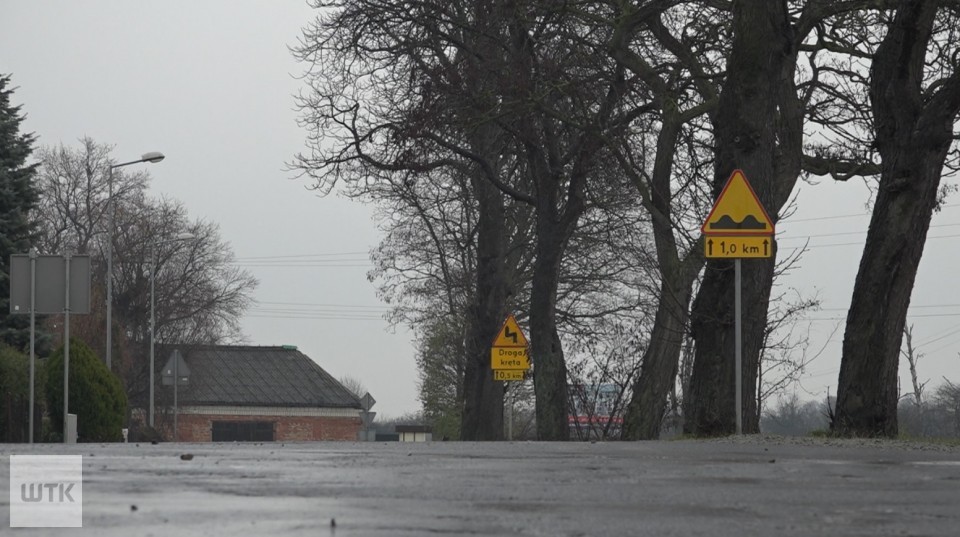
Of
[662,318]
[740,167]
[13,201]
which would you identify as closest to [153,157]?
[13,201]

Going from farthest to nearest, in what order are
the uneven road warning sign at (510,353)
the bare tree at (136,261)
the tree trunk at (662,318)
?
the bare tree at (136,261)
the uneven road warning sign at (510,353)
the tree trunk at (662,318)

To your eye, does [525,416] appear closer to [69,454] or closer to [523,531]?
[69,454]

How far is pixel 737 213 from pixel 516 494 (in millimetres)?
11266

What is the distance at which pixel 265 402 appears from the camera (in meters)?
97.3

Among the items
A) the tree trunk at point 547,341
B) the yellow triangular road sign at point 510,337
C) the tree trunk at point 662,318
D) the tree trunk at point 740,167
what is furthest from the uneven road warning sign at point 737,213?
the yellow triangular road sign at point 510,337

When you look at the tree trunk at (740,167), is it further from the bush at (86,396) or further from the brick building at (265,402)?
the brick building at (265,402)

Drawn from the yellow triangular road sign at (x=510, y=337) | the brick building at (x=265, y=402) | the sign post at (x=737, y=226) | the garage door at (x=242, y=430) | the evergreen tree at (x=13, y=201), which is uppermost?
the evergreen tree at (x=13, y=201)

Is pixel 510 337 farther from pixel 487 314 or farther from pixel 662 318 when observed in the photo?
pixel 487 314

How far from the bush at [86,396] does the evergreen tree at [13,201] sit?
10047mm

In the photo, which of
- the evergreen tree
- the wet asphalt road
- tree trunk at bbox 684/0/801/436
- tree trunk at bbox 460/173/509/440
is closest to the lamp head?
the evergreen tree

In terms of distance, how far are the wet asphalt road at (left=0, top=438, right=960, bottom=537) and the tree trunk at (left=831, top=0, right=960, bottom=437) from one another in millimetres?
6450

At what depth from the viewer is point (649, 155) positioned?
34.4m

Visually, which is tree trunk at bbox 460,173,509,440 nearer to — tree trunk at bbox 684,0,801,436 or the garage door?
tree trunk at bbox 684,0,801,436

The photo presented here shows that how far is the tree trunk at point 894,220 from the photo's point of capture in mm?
18688
